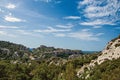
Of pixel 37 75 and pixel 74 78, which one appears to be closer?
pixel 74 78

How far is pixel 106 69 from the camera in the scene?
66.4 meters

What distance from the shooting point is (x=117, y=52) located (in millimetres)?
77438

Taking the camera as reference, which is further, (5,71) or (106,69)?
(5,71)

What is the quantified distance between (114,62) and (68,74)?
1523 cm

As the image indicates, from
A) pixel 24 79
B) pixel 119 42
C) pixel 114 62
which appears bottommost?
pixel 24 79

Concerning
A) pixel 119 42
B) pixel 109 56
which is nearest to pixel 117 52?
pixel 109 56

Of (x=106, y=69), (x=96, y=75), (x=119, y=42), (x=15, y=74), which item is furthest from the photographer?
(x=15, y=74)

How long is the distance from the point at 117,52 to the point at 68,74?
21.6m

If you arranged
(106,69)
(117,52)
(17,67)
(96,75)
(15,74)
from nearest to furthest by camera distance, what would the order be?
(96,75)
(106,69)
(117,52)
(15,74)
(17,67)

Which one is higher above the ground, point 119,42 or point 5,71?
point 119,42

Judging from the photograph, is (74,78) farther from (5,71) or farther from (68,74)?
(5,71)

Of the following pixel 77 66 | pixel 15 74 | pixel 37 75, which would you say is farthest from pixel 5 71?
pixel 77 66

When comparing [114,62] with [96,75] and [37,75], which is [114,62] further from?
[37,75]

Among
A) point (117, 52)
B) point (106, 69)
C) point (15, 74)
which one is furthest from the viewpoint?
point (15, 74)
